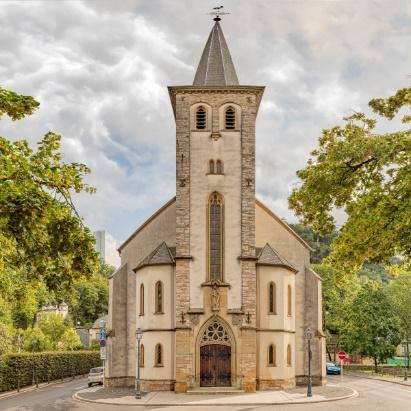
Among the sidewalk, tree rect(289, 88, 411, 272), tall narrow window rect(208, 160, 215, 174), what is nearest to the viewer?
tree rect(289, 88, 411, 272)

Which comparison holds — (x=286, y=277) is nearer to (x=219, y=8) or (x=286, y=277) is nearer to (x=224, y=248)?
(x=224, y=248)

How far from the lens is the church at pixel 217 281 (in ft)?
123

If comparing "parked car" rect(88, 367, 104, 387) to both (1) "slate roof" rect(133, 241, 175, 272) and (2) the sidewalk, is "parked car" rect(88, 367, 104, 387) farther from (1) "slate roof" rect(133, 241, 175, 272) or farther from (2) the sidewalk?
(1) "slate roof" rect(133, 241, 175, 272)

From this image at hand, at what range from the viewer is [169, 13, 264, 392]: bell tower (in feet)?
122

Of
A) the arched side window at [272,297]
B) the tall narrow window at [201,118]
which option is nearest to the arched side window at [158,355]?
the arched side window at [272,297]

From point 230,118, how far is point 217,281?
9882 millimetres

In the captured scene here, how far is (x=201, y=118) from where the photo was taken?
40.4 metres

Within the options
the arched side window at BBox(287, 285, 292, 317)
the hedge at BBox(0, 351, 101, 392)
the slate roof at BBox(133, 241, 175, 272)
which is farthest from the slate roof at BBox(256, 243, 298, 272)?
the hedge at BBox(0, 351, 101, 392)

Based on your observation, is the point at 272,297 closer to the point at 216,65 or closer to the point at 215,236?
the point at 215,236

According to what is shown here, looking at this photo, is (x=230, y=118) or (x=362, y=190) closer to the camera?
(x=362, y=190)

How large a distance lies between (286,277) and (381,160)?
2462 cm

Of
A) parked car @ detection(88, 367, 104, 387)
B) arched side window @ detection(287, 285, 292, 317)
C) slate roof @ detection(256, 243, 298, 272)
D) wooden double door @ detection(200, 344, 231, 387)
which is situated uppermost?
slate roof @ detection(256, 243, 298, 272)

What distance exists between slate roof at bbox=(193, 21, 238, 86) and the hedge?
2121cm

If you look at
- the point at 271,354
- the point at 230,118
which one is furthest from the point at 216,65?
the point at 271,354
